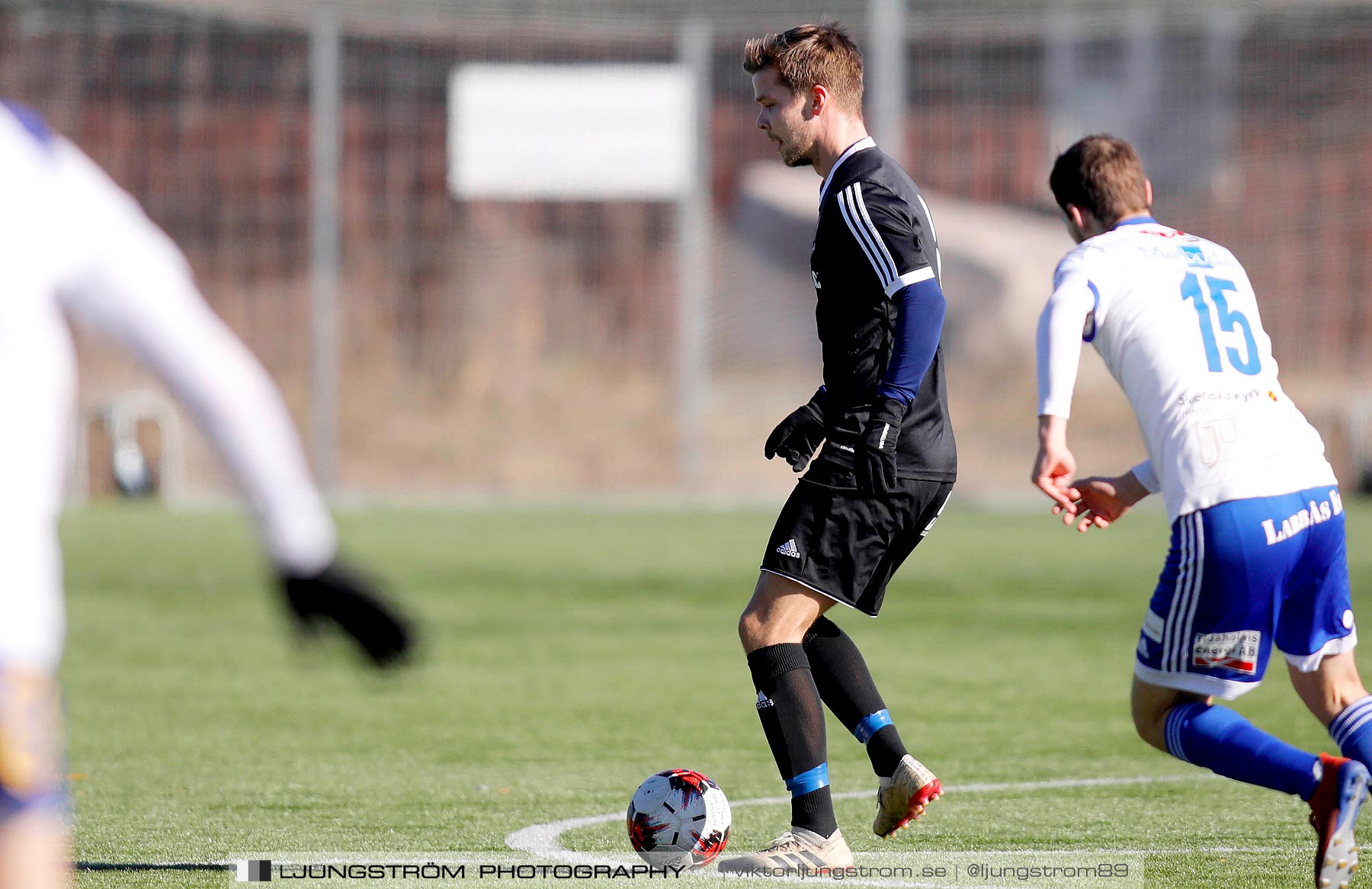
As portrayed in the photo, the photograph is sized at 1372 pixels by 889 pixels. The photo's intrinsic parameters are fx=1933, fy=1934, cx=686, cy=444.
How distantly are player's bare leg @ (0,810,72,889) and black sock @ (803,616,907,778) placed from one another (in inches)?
111

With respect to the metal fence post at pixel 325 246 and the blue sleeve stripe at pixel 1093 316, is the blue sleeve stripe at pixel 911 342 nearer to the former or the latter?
the blue sleeve stripe at pixel 1093 316

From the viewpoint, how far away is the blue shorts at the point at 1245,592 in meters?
4.18

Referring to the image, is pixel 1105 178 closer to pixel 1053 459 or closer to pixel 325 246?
pixel 1053 459

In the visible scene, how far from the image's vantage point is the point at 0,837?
235cm

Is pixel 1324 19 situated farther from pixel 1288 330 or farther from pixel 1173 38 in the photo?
pixel 1288 330

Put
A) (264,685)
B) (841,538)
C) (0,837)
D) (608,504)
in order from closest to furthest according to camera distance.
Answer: (0,837), (841,538), (264,685), (608,504)

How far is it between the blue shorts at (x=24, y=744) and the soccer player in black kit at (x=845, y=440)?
249 centimetres

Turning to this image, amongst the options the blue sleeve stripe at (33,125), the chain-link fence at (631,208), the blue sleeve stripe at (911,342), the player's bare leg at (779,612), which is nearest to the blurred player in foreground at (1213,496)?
the blue sleeve stripe at (911,342)

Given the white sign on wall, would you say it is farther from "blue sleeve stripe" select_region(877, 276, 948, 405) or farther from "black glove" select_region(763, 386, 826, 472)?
"blue sleeve stripe" select_region(877, 276, 948, 405)

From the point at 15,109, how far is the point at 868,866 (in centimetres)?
303

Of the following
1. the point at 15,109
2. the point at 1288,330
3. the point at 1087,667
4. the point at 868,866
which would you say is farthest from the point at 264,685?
the point at 1288,330

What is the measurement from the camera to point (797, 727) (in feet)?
15.6

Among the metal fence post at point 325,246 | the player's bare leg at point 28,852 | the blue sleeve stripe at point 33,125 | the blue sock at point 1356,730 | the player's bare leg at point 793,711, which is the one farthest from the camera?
the metal fence post at point 325,246

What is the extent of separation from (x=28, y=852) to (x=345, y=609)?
0.48m
